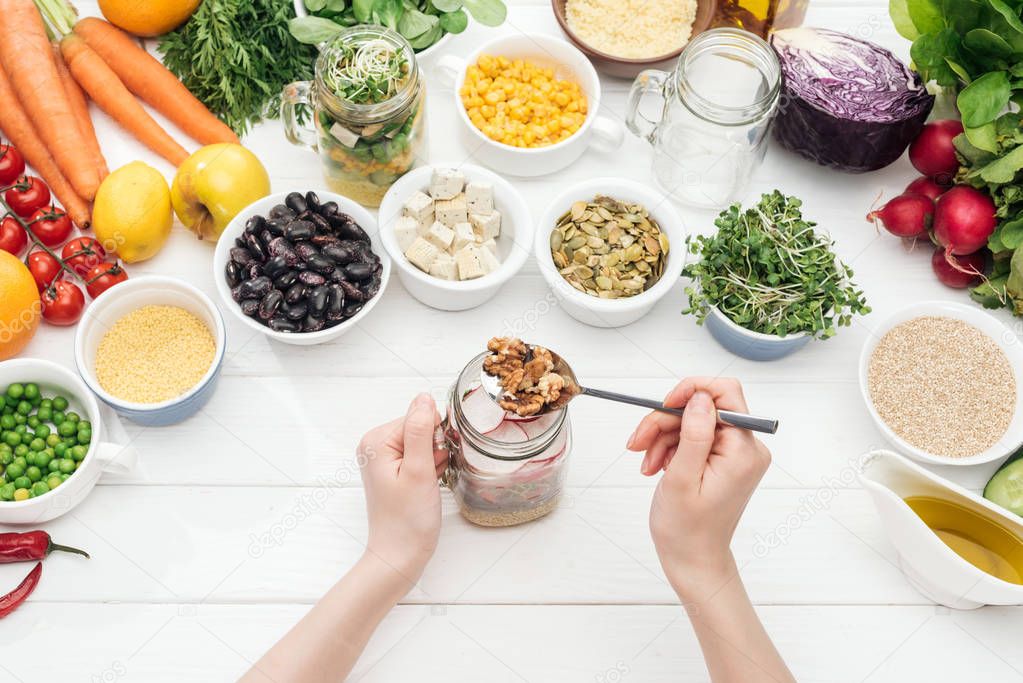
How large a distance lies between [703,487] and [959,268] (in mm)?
693

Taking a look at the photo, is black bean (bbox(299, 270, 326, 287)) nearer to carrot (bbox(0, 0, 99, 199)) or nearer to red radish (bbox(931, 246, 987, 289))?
carrot (bbox(0, 0, 99, 199))

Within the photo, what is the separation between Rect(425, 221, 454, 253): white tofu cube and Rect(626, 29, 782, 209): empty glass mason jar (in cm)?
39

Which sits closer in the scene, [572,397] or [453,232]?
[572,397]

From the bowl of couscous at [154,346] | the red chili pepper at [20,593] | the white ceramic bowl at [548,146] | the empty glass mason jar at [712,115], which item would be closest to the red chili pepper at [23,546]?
the red chili pepper at [20,593]

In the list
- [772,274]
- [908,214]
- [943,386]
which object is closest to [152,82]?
[772,274]

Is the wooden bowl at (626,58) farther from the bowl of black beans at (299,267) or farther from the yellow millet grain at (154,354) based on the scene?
the yellow millet grain at (154,354)

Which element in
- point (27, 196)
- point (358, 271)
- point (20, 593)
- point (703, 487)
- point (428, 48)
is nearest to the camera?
point (703, 487)

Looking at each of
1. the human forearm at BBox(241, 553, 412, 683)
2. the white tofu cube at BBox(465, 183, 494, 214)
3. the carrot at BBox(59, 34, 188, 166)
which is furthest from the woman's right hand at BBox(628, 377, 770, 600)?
the carrot at BBox(59, 34, 188, 166)

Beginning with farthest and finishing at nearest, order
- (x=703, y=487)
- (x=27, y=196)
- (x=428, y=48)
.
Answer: (x=428, y=48)
(x=27, y=196)
(x=703, y=487)

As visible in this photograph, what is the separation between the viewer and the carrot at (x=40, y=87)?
60.4 inches

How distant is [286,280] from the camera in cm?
138

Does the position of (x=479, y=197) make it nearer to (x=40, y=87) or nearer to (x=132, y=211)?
(x=132, y=211)

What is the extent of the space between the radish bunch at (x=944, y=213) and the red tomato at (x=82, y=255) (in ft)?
4.13

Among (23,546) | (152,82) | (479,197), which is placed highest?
(152,82)
